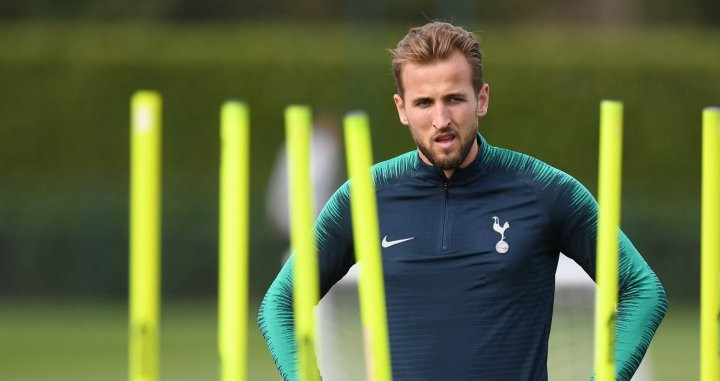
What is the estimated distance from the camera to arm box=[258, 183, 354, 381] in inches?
161

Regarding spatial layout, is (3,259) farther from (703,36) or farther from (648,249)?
(703,36)

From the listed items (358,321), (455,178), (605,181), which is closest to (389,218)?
(455,178)

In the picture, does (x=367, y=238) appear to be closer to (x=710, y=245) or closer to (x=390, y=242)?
(x=710, y=245)

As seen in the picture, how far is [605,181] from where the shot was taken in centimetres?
288

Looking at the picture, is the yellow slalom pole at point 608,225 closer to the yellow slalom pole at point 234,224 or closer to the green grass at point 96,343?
the yellow slalom pole at point 234,224

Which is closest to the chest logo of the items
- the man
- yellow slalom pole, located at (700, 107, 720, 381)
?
the man

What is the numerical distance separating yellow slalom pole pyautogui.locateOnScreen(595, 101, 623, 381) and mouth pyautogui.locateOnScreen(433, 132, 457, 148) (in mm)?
951

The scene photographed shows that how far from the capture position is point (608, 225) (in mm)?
2945

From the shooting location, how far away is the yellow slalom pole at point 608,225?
9.39 ft

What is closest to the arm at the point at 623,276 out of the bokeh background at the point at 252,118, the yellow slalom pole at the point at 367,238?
the yellow slalom pole at the point at 367,238

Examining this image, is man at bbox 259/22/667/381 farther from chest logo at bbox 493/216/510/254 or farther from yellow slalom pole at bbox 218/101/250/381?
yellow slalom pole at bbox 218/101/250/381

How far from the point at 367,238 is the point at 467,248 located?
128 cm

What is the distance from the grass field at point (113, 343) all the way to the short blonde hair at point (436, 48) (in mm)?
6956

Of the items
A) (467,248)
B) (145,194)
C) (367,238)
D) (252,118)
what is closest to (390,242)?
(467,248)
